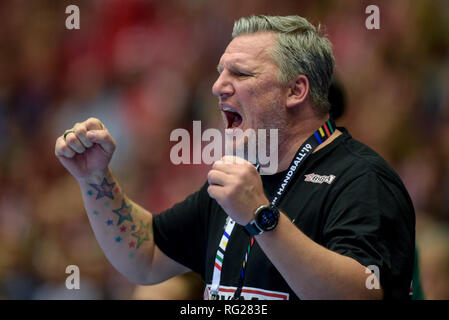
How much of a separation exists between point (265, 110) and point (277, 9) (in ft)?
7.95

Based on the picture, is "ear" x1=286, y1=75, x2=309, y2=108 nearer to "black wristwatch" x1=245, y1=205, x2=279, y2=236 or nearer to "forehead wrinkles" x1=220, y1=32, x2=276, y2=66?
"forehead wrinkles" x1=220, y1=32, x2=276, y2=66

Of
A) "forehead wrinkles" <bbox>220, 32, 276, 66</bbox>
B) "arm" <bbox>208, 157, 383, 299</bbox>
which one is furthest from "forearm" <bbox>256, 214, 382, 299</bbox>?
"forehead wrinkles" <bbox>220, 32, 276, 66</bbox>

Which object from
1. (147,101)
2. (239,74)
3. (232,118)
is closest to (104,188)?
(232,118)

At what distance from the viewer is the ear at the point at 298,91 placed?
7.91ft

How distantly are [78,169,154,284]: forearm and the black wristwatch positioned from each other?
0.98 metres

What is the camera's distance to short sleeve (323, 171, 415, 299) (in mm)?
1868

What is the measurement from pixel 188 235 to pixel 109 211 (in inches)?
14.9

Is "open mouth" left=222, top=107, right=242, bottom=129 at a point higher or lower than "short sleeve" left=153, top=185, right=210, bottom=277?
higher

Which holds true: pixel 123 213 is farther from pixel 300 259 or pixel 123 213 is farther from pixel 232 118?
pixel 300 259

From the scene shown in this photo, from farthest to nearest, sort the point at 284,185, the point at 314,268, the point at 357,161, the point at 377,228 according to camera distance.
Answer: the point at 284,185 → the point at 357,161 → the point at 377,228 → the point at 314,268

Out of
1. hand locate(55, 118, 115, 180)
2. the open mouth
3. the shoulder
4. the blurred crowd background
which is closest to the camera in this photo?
the shoulder

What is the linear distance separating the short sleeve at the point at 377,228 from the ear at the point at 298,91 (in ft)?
1.64

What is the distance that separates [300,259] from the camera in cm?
177

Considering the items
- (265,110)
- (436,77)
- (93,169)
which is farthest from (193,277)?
(436,77)
